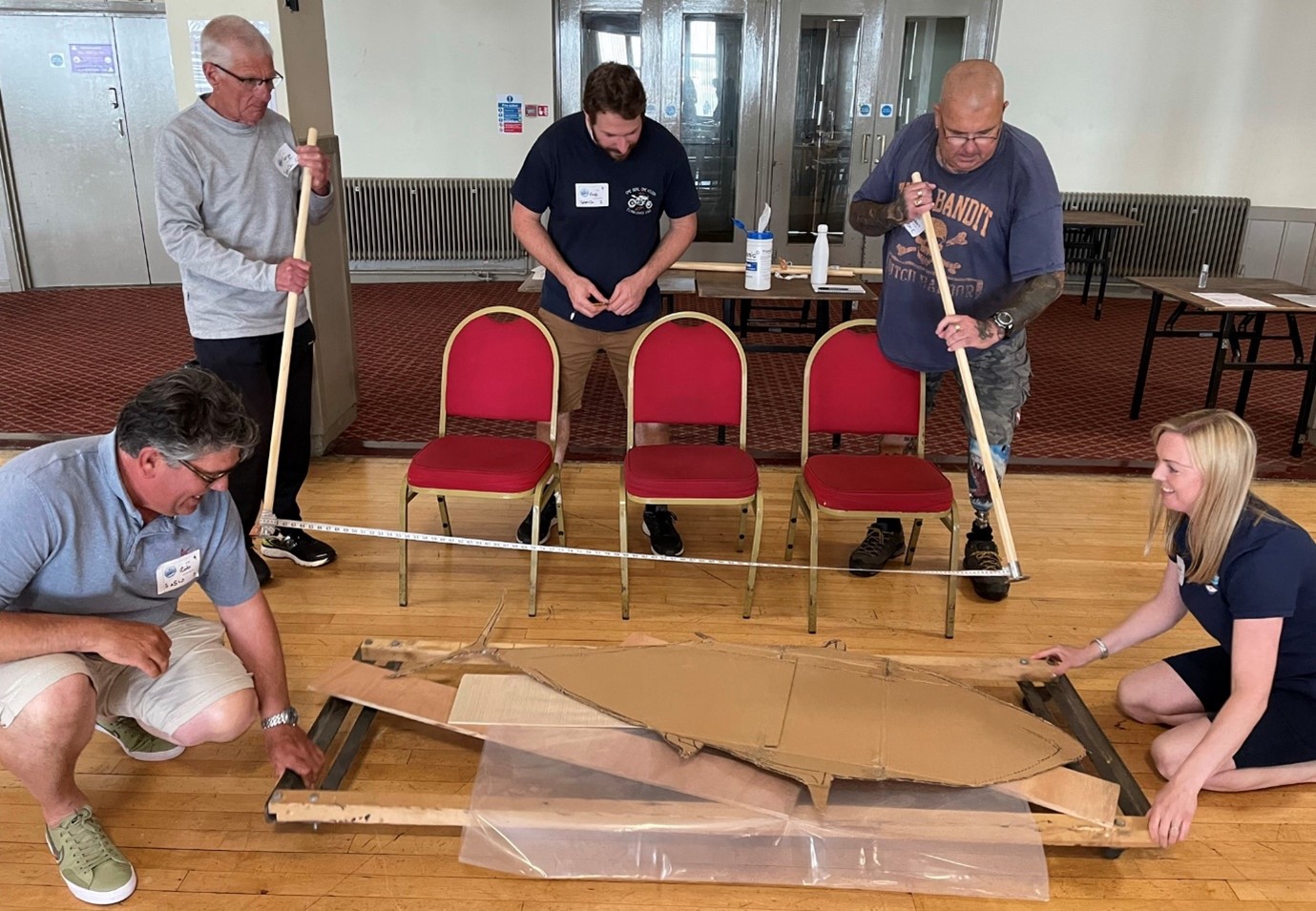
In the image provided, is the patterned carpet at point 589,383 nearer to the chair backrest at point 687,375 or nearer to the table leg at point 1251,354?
the table leg at point 1251,354

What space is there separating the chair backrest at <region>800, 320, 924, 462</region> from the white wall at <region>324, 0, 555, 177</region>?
5603 millimetres

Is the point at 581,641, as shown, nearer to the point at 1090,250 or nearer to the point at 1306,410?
the point at 1306,410

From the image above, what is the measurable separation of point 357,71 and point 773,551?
641 centimetres

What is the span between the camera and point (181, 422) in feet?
5.84

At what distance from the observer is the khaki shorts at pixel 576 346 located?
3395 mm

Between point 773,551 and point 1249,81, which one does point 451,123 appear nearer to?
point 773,551

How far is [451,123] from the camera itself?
813cm

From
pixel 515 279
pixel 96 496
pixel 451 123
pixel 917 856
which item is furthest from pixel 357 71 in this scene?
pixel 917 856

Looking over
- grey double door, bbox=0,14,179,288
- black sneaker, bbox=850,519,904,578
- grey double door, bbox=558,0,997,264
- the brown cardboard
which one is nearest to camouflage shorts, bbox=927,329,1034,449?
black sneaker, bbox=850,519,904,578

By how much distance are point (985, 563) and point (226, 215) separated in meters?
2.65

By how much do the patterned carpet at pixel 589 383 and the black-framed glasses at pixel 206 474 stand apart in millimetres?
2559

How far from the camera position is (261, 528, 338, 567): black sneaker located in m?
3.30

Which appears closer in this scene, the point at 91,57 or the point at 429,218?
the point at 91,57

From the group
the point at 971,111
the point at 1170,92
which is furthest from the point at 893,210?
the point at 1170,92
